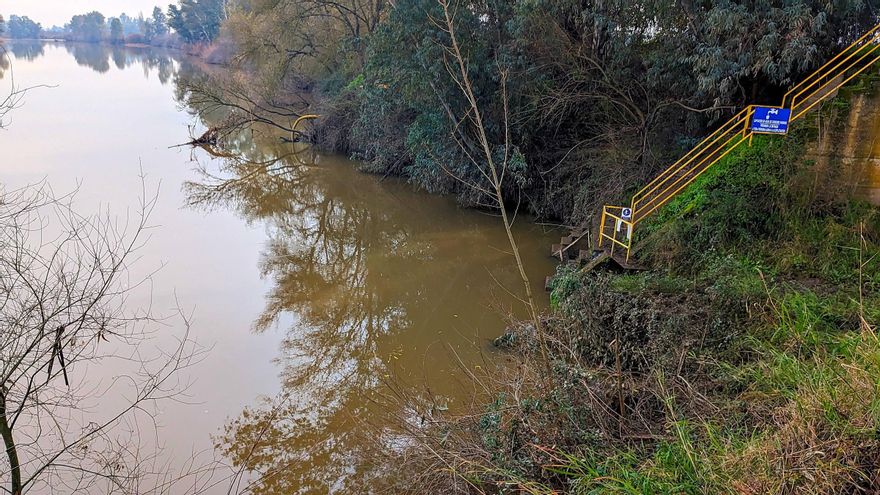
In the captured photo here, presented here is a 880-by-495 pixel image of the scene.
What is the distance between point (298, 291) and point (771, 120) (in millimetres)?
8609

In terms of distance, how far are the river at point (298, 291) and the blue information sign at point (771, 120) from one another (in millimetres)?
4477

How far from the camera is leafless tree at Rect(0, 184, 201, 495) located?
421cm

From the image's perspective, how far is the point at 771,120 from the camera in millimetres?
8156

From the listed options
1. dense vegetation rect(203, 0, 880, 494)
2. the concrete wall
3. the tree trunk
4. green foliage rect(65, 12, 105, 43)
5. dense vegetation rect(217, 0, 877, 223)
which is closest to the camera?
dense vegetation rect(203, 0, 880, 494)

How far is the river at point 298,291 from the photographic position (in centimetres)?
622

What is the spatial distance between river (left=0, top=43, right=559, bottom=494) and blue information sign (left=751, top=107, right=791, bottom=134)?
4477 mm

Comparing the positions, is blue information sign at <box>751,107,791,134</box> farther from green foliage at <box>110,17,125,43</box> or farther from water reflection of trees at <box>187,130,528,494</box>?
green foliage at <box>110,17,125,43</box>

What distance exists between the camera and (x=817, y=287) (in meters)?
6.30

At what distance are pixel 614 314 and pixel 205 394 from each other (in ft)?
17.8

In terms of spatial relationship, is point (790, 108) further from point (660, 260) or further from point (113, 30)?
point (113, 30)

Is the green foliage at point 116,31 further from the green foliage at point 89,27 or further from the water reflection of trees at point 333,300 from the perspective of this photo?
the water reflection of trees at point 333,300

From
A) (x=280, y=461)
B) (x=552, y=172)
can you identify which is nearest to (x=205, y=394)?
(x=280, y=461)

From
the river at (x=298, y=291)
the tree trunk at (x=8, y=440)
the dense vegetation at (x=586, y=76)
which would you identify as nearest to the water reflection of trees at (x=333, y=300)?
the river at (x=298, y=291)

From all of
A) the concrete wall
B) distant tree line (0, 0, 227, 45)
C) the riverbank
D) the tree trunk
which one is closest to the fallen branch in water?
the riverbank
